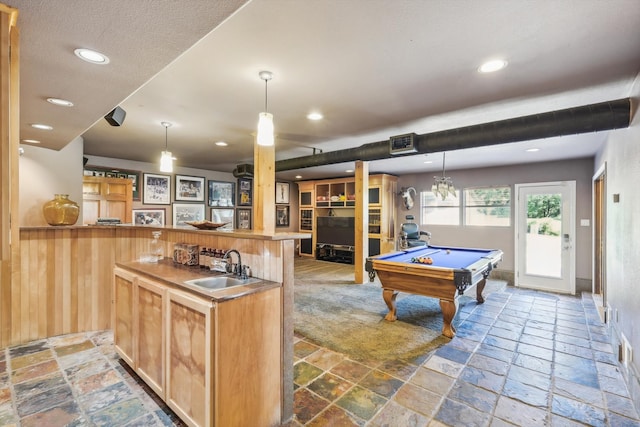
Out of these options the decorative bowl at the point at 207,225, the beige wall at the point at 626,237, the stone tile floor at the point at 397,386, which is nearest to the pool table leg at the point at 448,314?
the stone tile floor at the point at 397,386

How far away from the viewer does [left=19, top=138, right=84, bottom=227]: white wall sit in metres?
3.71

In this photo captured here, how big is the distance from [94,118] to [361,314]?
362cm

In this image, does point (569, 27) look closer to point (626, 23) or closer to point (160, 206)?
point (626, 23)

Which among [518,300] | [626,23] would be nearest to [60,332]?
[626,23]

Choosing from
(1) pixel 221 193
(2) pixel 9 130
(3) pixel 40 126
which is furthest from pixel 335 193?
(2) pixel 9 130

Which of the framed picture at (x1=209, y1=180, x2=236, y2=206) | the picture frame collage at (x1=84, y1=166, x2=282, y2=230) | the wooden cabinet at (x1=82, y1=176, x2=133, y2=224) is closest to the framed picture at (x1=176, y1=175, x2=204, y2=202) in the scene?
the picture frame collage at (x1=84, y1=166, x2=282, y2=230)

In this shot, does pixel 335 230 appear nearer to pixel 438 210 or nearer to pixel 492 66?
pixel 438 210

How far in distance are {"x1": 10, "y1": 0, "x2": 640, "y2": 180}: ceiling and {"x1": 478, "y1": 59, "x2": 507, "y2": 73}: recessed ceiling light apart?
47 mm

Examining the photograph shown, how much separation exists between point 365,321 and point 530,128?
9.09ft

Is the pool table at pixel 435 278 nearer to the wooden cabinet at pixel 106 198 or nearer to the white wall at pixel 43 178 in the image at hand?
the white wall at pixel 43 178

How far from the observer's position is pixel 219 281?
91.4 inches

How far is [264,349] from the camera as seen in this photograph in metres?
1.82

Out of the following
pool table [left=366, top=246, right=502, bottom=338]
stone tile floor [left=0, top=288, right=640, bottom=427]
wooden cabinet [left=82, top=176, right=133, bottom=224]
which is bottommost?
stone tile floor [left=0, top=288, right=640, bottom=427]

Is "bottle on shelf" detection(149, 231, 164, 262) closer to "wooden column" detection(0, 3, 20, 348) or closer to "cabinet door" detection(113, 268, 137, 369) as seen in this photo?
"cabinet door" detection(113, 268, 137, 369)
